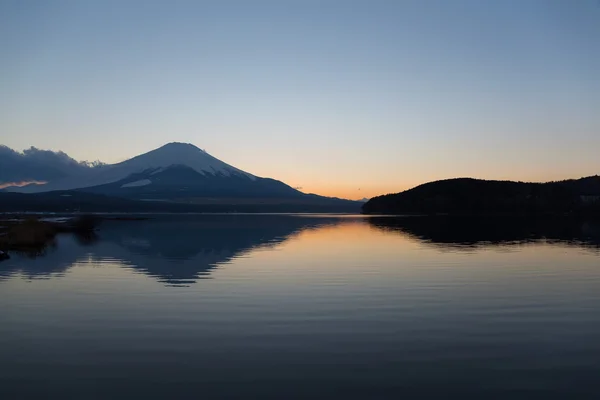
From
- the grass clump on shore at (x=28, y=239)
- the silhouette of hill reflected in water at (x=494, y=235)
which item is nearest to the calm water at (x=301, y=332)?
the grass clump on shore at (x=28, y=239)

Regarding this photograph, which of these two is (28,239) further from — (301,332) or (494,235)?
(494,235)

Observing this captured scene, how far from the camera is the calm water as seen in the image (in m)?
12.6

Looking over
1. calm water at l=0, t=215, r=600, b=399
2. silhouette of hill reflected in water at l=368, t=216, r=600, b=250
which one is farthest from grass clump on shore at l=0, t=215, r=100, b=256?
silhouette of hill reflected in water at l=368, t=216, r=600, b=250

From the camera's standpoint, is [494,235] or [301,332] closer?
[301,332]

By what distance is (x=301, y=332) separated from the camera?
17688 mm

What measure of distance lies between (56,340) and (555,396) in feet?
44.1

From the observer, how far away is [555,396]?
38.6ft

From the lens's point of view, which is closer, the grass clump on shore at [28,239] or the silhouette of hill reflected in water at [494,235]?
the grass clump on shore at [28,239]

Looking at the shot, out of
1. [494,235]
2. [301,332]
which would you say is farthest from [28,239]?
[494,235]

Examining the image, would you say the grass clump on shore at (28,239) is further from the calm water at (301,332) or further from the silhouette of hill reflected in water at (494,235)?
the silhouette of hill reflected in water at (494,235)

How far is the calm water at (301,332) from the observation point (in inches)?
496

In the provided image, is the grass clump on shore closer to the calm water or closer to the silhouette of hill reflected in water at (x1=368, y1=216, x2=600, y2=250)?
the calm water

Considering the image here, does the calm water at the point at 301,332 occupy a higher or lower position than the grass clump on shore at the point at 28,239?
lower

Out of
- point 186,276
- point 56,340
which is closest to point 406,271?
point 186,276
